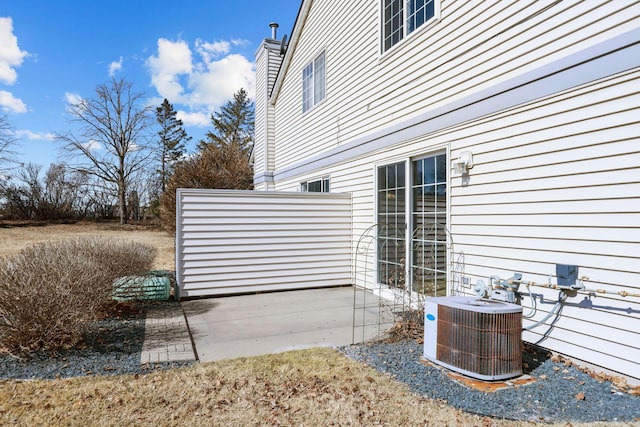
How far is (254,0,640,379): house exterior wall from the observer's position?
10.7 feet

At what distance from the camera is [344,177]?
8.18 m

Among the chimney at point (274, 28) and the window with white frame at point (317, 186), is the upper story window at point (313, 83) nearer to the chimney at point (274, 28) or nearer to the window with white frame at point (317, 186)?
the window with white frame at point (317, 186)

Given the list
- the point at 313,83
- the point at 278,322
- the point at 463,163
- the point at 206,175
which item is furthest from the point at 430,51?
the point at 206,175

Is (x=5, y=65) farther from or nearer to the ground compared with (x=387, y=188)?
farther from the ground

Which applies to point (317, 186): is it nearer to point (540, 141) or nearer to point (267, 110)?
point (267, 110)

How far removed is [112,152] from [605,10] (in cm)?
2995

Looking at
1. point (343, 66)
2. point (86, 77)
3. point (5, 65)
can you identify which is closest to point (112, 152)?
point (86, 77)

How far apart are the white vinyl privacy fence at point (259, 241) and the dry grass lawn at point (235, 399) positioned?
10.9 feet

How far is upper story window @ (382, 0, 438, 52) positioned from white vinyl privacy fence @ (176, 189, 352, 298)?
9.99 ft

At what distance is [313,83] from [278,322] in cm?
674

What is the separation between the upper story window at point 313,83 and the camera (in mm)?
9398

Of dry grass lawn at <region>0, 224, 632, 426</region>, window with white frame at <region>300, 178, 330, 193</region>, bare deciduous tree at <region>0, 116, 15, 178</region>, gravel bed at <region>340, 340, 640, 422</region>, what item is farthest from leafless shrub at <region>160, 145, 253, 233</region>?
bare deciduous tree at <region>0, 116, 15, 178</region>

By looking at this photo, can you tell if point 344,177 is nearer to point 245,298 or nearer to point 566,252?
point 245,298

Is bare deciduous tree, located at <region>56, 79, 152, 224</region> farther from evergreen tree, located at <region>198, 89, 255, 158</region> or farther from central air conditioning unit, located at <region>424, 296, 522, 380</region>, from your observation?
central air conditioning unit, located at <region>424, 296, 522, 380</region>
